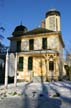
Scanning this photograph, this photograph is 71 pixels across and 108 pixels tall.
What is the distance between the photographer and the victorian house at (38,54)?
96.9 ft

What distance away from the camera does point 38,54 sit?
2998 cm

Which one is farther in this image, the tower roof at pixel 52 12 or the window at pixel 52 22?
the tower roof at pixel 52 12

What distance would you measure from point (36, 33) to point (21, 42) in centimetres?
255

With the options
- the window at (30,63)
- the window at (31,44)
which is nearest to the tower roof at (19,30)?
the window at (31,44)

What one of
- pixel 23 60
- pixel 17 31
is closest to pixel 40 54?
pixel 23 60

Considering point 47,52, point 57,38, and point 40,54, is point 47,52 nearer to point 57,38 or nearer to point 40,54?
point 40,54

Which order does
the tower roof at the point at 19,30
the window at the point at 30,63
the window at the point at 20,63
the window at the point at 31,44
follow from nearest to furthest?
the window at the point at 30,63, the window at the point at 20,63, the window at the point at 31,44, the tower roof at the point at 19,30

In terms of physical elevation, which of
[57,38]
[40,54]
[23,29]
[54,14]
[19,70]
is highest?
[54,14]

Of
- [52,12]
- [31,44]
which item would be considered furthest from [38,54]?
[52,12]

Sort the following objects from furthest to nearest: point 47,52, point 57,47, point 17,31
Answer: point 17,31 < point 57,47 < point 47,52

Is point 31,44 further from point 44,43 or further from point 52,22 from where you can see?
point 52,22

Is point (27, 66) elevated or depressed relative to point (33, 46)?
depressed

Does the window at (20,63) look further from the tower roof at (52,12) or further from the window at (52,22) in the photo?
the tower roof at (52,12)

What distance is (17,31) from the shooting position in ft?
121
